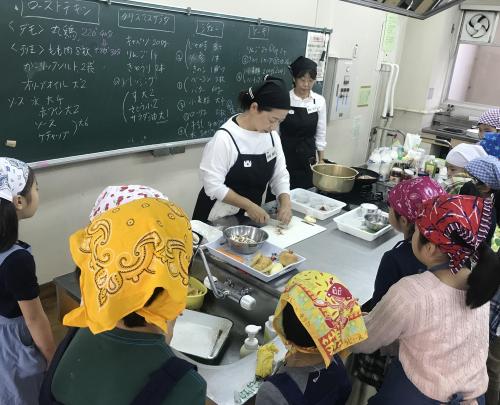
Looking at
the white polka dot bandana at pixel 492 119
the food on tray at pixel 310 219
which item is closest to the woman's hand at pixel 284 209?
the food on tray at pixel 310 219

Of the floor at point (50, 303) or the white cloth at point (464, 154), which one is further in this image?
the floor at point (50, 303)

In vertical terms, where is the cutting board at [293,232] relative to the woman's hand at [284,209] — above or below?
below

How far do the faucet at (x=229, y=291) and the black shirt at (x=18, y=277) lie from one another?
59 cm

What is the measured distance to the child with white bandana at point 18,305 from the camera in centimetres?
136

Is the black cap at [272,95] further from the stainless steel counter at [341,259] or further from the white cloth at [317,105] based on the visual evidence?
the white cloth at [317,105]

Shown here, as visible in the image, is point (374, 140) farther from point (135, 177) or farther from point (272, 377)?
point (272, 377)

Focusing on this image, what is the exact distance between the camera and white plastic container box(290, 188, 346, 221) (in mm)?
2467

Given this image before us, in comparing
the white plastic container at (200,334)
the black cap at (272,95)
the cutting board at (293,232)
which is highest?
the black cap at (272,95)

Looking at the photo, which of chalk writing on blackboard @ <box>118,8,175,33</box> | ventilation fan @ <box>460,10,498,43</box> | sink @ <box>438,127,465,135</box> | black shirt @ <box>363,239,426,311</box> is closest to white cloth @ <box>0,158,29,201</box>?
black shirt @ <box>363,239,426,311</box>

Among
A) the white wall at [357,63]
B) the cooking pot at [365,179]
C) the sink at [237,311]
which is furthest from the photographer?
the white wall at [357,63]

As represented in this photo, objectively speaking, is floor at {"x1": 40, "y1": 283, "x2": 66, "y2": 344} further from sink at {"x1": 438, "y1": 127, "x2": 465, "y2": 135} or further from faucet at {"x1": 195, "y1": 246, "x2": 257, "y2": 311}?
sink at {"x1": 438, "y1": 127, "x2": 465, "y2": 135}

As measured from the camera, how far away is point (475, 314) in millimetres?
1357

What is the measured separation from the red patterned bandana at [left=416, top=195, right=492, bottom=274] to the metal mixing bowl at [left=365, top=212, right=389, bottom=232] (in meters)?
0.98

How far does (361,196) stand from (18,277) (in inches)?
Result: 82.4
